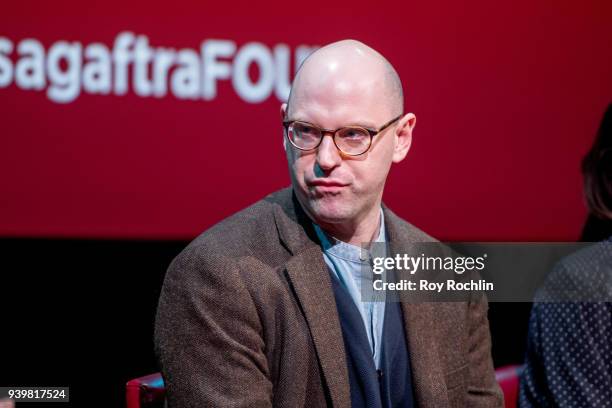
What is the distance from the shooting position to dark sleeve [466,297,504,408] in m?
2.30

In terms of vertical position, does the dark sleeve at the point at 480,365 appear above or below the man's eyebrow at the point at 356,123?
below

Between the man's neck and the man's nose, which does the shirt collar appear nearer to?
the man's neck

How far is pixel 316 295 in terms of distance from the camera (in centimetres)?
213

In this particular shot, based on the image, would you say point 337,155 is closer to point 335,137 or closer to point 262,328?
point 335,137

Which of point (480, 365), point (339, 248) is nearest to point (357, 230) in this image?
point (339, 248)

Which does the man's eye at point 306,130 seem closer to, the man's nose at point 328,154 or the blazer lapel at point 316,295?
the man's nose at point 328,154

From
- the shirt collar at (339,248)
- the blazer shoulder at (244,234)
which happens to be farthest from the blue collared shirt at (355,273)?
the blazer shoulder at (244,234)

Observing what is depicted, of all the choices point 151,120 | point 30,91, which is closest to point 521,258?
point 151,120

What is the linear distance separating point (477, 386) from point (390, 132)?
0.67 metres

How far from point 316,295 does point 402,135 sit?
0.49 metres

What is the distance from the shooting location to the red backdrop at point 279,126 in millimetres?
3670

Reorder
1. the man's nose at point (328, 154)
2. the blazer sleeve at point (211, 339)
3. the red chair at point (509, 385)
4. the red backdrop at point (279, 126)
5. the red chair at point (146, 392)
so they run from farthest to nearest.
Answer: the red backdrop at point (279, 126) → the red chair at point (509, 385) → the red chair at point (146, 392) → the man's nose at point (328, 154) → the blazer sleeve at point (211, 339)

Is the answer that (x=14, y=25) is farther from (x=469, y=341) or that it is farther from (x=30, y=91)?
(x=469, y=341)

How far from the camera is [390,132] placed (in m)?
2.25
